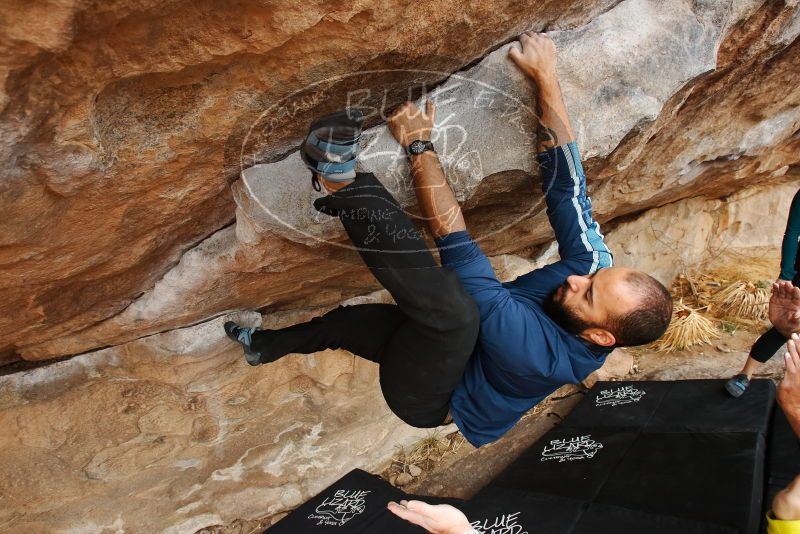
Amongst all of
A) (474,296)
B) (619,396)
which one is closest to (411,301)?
(474,296)

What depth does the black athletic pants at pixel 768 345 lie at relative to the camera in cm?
345

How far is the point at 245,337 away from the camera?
2.34 meters

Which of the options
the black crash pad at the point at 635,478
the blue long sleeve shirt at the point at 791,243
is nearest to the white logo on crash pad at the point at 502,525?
the black crash pad at the point at 635,478

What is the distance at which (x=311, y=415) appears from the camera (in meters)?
3.51

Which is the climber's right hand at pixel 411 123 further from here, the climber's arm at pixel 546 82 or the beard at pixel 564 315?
the beard at pixel 564 315

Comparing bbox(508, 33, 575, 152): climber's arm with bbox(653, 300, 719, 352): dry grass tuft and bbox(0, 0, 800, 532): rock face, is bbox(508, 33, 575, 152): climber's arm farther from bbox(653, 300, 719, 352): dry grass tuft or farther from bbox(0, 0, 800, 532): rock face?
bbox(653, 300, 719, 352): dry grass tuft

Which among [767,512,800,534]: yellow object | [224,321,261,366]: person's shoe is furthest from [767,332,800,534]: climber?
[224,321,261,366]: person's shoe

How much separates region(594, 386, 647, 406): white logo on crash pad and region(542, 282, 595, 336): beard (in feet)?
8.79

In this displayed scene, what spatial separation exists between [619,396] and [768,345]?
3.57ft

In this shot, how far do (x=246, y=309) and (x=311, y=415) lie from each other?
105 cm

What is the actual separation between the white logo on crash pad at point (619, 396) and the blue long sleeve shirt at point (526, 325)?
96.8 inches

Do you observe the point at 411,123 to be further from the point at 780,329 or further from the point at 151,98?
the point at 780,329

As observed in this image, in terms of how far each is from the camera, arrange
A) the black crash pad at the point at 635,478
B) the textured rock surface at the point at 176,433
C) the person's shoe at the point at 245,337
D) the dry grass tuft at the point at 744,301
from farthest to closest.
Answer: the dry grass tuft at the point at 744,301, the black crash pad at the point at 635,478, the textured rock surface at the point at 176,433, the person's shoe at the point at 245,337

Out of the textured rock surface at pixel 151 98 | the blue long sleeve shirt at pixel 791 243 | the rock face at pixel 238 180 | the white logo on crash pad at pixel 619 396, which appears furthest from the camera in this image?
the white logo on crash pad at pixel 619 396
